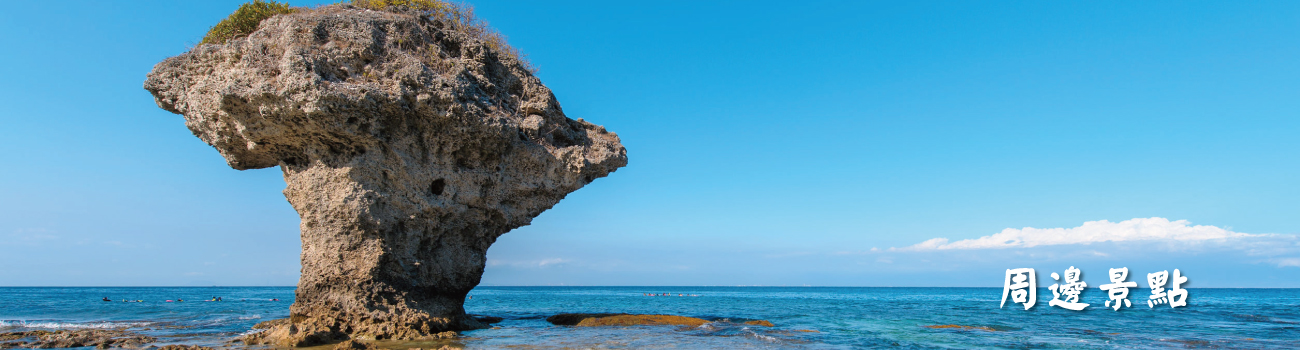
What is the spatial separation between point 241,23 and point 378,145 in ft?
14.1

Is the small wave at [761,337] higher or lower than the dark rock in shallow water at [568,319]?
lower

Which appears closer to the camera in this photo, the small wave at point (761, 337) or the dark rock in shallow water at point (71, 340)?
the dark rock in shallow water at point (71, 340)

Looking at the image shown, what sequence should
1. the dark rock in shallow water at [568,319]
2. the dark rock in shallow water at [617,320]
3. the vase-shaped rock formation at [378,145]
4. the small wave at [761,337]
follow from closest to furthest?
the vase-shaped rock formation at [378,145], the small wave at [761,337], the dark rock in shallow water at [617,320], the dark rock in shallow water at [568,319]

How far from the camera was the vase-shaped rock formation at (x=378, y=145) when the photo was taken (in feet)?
38.8

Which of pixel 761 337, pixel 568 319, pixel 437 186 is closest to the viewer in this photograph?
pixel 437 186

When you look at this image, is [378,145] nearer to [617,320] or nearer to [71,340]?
[71,340]

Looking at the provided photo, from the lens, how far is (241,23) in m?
13.6

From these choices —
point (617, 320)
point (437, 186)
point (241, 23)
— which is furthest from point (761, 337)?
point (241, 23)

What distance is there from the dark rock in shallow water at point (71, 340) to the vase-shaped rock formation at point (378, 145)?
105 inches

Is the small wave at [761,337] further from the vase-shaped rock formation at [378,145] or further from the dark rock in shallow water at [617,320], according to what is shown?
the vase-shaped rock formation at [378,145]

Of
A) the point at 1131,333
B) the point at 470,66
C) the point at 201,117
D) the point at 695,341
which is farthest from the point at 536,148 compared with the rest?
the point at 1131,333

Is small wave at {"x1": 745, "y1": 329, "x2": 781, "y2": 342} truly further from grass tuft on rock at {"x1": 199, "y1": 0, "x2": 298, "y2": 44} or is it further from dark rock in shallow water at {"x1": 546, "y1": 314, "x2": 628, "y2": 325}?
grass tuft on rock at {"x1": 199, "y1": 0, "x2": 298, "y2": 44}

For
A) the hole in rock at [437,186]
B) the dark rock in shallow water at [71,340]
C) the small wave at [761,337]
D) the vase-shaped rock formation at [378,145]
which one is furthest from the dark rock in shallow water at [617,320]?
the dark rock in shallow water at [71,340]

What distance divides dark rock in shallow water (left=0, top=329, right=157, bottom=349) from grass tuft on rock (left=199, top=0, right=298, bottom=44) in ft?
20.9
